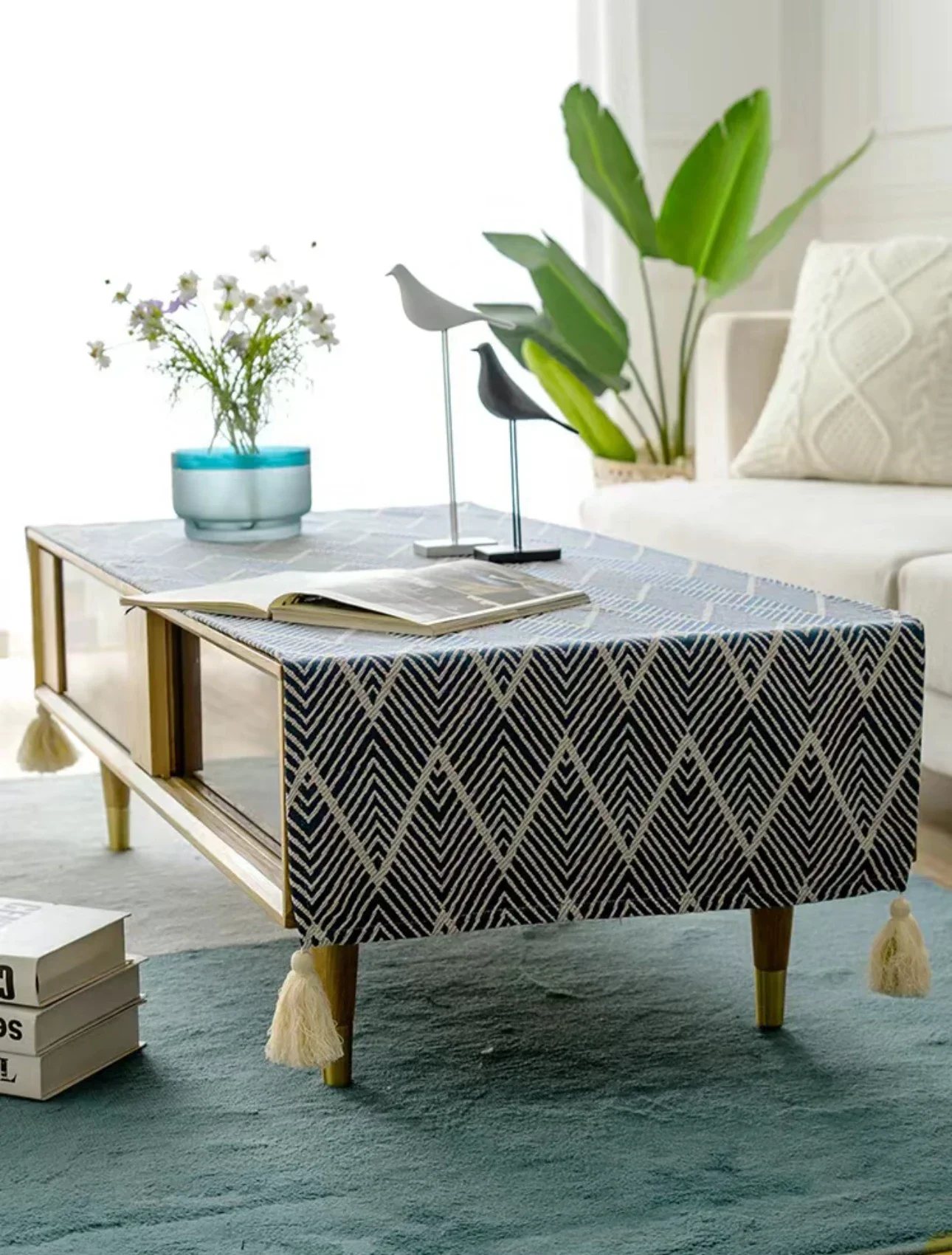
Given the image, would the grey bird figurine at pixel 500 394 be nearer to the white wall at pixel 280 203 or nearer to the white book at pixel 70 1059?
the white book at pixel 70 1059

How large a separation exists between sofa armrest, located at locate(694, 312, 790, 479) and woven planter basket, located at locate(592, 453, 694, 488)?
0.64 meters

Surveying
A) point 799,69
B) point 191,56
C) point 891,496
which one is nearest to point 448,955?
point 891,496

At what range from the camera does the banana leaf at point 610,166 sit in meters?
4.16

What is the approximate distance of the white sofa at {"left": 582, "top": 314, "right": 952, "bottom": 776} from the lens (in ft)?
8.05

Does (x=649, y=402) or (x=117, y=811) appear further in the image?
(x=649, y=402)

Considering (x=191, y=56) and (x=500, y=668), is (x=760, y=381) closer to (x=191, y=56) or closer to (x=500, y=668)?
(x=191, y=56)

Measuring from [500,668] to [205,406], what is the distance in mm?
1078

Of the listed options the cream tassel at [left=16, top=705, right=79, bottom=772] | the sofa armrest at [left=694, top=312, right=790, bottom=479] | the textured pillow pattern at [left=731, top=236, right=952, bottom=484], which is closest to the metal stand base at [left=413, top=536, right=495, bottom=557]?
the cream tassel at [left=16, top=705, right=79, bottom=772]

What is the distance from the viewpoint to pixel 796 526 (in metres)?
2.81

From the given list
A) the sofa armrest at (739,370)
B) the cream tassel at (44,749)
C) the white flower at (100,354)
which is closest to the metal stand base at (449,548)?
the white flower at (100,354)

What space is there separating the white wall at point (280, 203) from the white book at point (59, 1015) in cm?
250

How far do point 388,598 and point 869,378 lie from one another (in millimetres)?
1623

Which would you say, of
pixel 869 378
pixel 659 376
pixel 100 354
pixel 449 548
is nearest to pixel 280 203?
pixel 659 376

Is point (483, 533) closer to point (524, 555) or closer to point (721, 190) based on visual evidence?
point (524, 555)
